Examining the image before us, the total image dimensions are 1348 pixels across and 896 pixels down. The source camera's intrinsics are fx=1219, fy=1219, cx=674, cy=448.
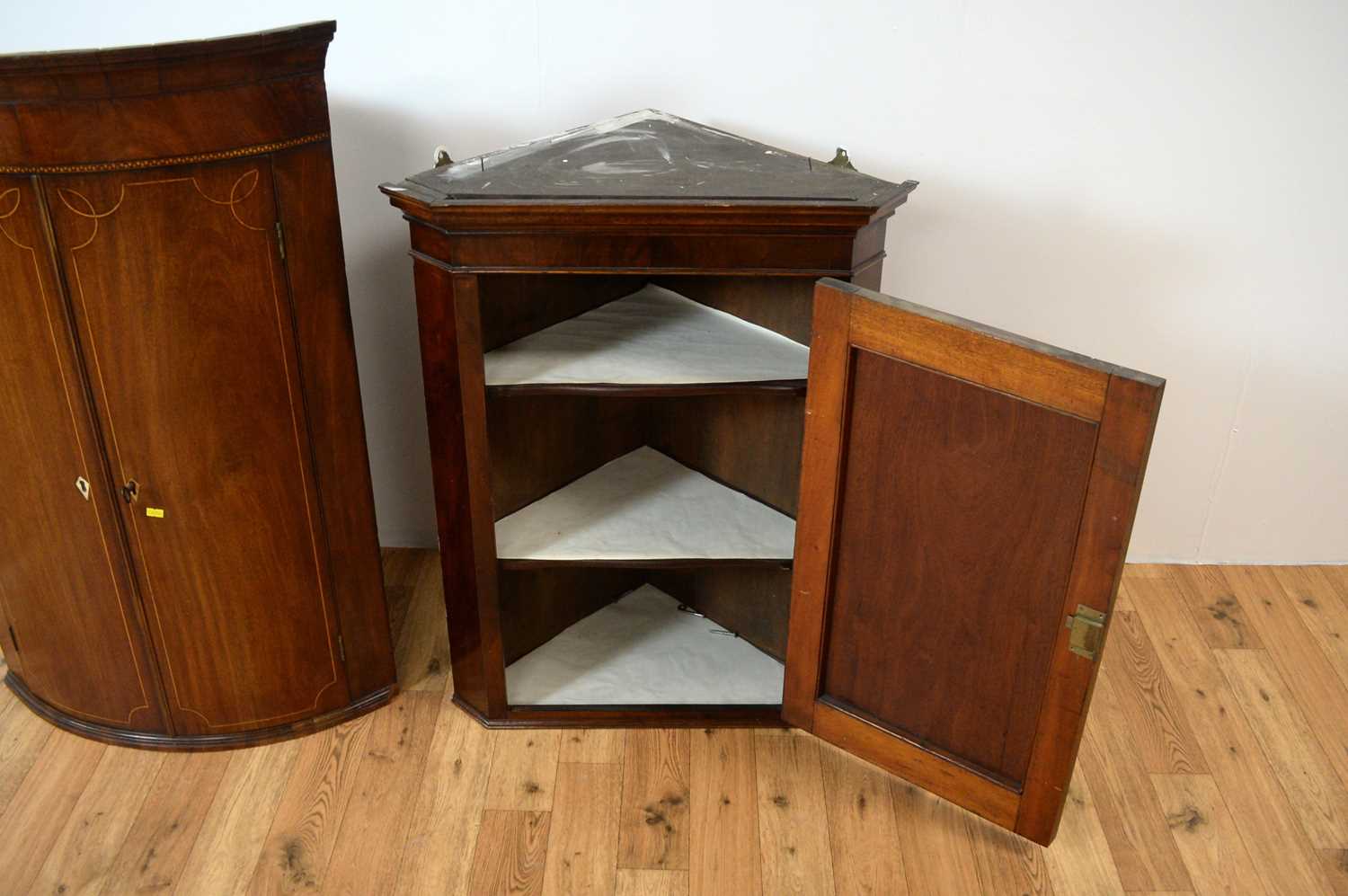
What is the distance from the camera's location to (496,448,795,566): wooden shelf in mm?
2496

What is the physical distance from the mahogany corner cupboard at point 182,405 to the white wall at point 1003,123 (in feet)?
1.85

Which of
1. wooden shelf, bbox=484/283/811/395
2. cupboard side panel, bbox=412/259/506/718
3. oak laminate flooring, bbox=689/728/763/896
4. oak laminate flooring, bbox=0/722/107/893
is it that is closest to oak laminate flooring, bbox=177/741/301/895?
oak laminate flooring, bbox=0/722/107/893

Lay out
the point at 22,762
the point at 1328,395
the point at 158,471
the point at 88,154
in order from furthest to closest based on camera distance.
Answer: the point at 1328,395 < the point at 22,762 < the point at 158,471 < the point at 88,154

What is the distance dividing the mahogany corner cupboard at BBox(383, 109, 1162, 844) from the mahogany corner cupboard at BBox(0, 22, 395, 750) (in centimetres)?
22

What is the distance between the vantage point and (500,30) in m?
2.60

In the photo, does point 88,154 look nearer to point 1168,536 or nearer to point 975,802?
point 975,802

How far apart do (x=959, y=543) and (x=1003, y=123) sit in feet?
3.42

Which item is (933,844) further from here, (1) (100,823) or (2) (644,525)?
(1) (100,823)

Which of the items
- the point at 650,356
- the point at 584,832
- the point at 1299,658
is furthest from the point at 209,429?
the point at 1299,658

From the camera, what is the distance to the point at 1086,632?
6.57 feet

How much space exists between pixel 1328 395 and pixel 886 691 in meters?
1.45

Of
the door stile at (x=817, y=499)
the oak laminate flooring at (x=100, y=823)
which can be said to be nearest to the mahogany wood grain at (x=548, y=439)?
the door stile at (x=817, y=499)

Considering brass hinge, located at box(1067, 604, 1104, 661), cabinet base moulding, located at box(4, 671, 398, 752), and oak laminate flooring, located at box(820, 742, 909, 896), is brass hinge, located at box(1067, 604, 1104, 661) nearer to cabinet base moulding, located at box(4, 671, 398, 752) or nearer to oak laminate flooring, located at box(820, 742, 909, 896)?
oak laminate flooring, located at box(820, 742, 909, 896)

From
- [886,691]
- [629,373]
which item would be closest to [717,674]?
[886,691]
